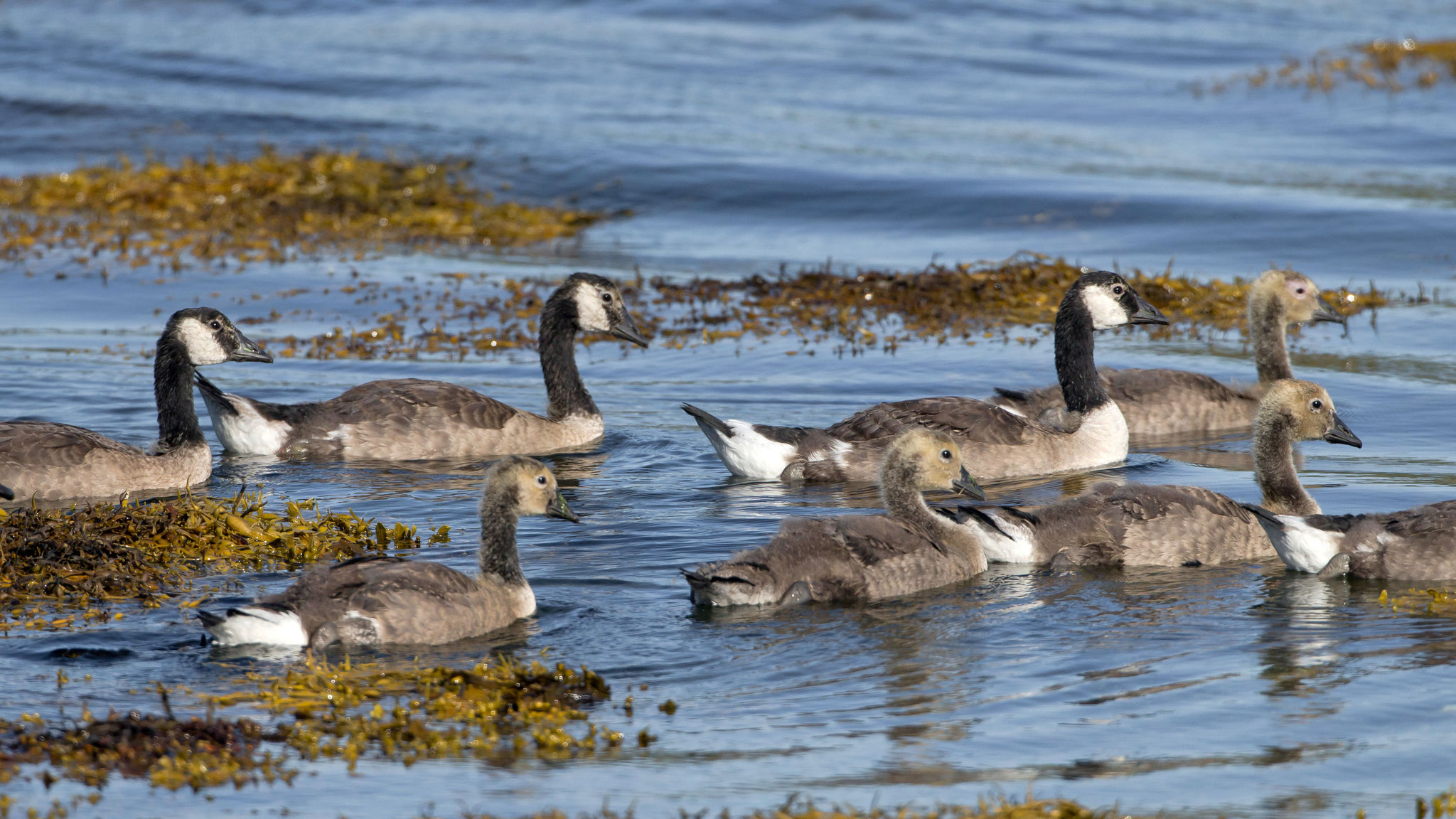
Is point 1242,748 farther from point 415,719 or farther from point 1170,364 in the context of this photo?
point 1170,364

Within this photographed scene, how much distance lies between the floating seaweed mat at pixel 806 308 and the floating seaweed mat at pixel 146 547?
8053 millimetres

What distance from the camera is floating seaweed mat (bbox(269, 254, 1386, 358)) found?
2106cm

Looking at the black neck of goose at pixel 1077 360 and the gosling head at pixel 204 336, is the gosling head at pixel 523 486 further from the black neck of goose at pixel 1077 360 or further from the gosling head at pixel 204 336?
the black neck of goose at pixel 1077 360

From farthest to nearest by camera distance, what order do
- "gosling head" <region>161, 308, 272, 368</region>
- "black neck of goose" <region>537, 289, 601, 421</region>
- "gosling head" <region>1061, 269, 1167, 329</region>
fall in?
"black neck of goose" <region>537, 289, 601, 421</region> < "gosling head" <region>1061, 269, 1167, 329</region> < "gosling head" <region>161, 308, 272, 368</region>

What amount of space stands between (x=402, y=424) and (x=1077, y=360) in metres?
6.47

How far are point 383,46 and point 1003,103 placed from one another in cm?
2149

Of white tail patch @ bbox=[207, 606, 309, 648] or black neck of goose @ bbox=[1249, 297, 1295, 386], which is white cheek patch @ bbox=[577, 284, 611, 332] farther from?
white tail patch @ bbox=[207, 606, 309, 648]

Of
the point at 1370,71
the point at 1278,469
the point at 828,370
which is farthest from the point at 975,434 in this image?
the point at 1370,71

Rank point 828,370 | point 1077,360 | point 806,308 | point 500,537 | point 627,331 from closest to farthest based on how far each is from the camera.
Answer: point 500,537 < point 1077,360 < point 627,331 < point 828,370 < point 806,308

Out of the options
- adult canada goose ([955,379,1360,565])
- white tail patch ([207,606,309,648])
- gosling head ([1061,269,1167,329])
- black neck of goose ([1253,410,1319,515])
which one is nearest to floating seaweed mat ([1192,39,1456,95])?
gosling head ([1061,269,1167,329])

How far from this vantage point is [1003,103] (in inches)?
1731

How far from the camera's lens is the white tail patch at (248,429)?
50.5 ft

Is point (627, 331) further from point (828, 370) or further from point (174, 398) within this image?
point (174, 398)

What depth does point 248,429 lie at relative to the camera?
15.5m
